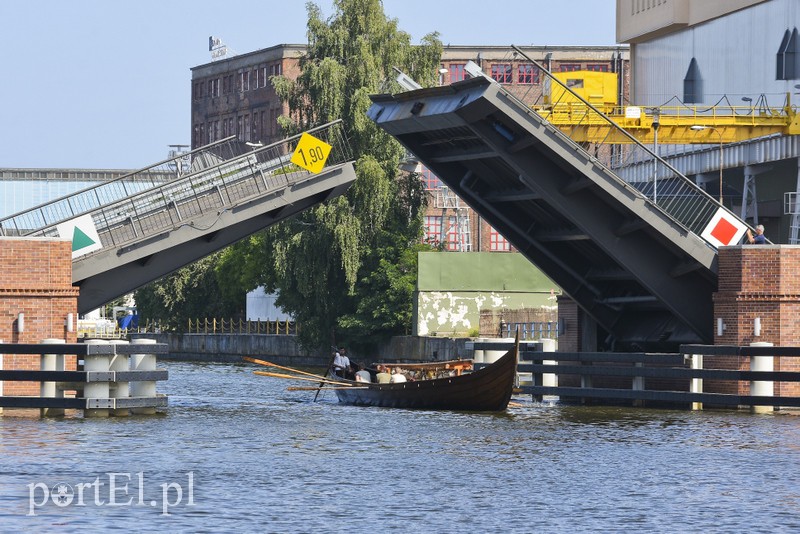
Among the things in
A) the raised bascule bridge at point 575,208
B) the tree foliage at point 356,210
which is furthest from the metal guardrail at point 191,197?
the tree foliage at point 356,210

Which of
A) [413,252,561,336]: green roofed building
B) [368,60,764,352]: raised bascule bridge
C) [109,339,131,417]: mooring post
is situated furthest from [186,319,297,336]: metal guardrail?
[109,339,131,417]: mooring post

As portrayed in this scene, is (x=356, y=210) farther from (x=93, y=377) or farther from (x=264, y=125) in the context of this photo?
(x=264, y=125)

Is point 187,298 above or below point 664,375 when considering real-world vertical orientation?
above

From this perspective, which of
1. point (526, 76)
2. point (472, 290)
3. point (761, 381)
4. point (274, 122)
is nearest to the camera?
point (761, 381)

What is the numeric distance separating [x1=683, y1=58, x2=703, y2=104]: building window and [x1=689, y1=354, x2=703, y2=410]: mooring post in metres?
31.2

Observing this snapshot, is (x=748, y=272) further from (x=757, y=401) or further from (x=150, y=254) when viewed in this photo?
(x=150, y=254)

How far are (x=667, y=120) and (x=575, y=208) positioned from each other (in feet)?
90.7

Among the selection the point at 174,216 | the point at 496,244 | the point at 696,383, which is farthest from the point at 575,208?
the point at 496,244

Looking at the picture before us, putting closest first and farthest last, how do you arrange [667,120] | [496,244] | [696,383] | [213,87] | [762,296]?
[762,296], [696,383], [667,120], [496,244], [213,87]

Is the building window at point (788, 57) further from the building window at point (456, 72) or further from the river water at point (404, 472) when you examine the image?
the building window at point (456, 72)

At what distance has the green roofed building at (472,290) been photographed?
57.5m

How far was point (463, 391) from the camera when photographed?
31.0 m

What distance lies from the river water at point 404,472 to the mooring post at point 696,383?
462mm

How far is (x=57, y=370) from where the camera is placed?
26656mm
